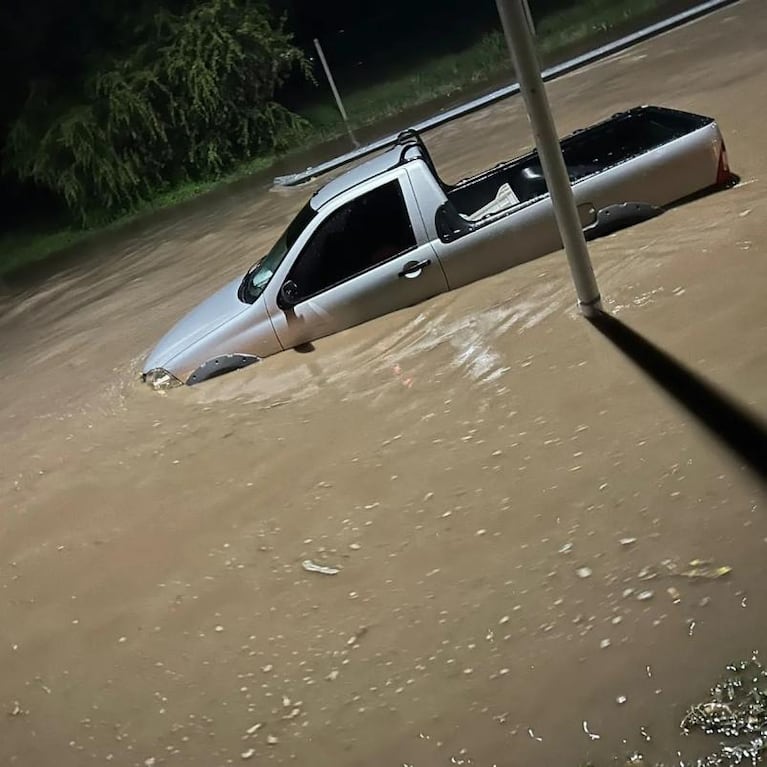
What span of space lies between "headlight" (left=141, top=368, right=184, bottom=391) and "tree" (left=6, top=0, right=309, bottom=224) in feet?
45.8

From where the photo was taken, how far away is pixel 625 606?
12.0 feet

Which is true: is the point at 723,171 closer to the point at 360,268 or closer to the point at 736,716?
the point at 360,268

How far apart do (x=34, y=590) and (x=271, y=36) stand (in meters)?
17.9

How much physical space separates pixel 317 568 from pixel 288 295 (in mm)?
2623

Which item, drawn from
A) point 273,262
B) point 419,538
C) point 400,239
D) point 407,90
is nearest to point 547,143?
point 400,239

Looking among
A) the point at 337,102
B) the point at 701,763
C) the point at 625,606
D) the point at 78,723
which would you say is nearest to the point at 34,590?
the point at 78,723

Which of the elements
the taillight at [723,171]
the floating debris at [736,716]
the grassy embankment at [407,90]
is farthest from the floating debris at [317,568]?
the grassy embankment at [407,90]

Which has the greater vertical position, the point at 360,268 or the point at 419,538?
the point at 360,268

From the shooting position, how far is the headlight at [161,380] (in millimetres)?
7113

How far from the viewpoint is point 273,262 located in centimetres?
709

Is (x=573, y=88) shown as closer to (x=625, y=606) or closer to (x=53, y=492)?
(x=53, y=492)

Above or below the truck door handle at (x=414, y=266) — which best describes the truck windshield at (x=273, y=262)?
above

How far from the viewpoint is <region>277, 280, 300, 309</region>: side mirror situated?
673 centimetres

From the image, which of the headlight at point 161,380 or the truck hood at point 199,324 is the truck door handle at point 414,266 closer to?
the truck hood at point 199,324
